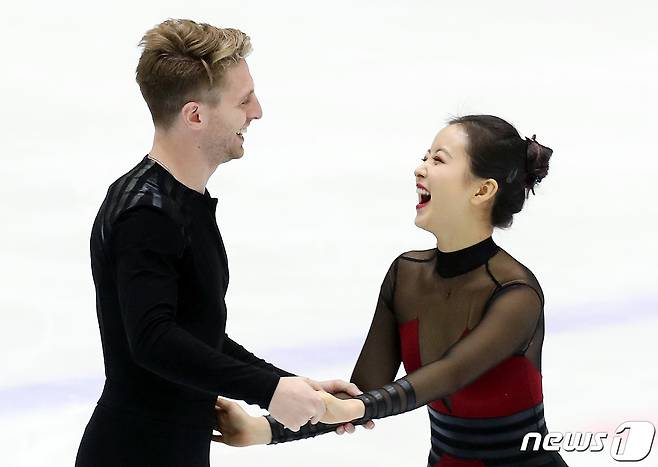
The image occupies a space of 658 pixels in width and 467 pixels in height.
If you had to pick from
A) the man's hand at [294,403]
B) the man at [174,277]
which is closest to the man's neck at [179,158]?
the man at [174,277]

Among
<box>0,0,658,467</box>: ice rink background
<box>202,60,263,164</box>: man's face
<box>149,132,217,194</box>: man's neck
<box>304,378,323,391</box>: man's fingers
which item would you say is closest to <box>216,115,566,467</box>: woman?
<box>304,378,323,391</box>: man's fingers

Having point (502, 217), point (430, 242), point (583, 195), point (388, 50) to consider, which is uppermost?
point (388, 50)

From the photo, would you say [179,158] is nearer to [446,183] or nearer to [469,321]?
[446,183]

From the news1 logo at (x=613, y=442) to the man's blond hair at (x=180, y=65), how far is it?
59.9 inches

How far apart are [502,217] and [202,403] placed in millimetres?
1154

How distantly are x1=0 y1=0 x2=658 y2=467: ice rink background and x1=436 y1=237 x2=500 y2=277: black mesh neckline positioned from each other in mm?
1885

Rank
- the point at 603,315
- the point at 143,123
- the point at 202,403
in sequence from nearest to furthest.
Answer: the point at 202,403
the point at 603,315
the point at 143,123

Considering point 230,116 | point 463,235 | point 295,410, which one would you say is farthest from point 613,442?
point 230,116

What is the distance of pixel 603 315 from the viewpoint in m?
6.95

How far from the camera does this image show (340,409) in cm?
344

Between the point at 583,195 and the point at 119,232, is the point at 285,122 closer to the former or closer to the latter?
the point at 583,195

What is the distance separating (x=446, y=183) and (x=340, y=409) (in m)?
0.81

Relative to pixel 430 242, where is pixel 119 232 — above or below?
below

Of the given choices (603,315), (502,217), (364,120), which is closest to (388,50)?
(364,120)
